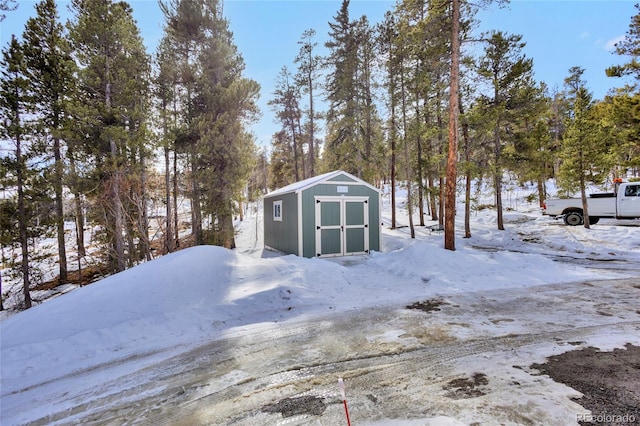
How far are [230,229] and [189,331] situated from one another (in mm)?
8640

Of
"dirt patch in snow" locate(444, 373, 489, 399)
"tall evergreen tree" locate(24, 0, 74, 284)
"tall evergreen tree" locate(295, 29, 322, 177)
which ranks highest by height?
"tall evergreen tree" locate(295, 29, 322, 177)

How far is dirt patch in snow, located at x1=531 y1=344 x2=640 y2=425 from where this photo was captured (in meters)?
2.12

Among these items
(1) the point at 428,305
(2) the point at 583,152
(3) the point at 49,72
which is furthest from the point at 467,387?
(2) the point at 583,152

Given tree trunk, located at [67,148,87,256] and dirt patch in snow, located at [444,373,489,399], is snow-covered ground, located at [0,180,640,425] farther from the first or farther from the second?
tree trunk, located at [67,148,87,256]

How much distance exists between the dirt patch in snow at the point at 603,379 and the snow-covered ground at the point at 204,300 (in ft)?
1.65

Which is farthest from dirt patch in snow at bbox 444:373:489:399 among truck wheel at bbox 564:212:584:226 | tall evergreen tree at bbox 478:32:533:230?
truck wheel at bbox 564:212:584:226

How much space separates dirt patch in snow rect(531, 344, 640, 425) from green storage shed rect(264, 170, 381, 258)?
7213mm

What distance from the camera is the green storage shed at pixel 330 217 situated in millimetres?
9562

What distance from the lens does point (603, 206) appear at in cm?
1323

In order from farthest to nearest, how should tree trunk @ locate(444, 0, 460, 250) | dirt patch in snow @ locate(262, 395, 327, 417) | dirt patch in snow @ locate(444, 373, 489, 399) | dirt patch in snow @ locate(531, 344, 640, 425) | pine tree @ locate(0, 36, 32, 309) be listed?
pine tree @ locate(0, 36, 32, 309) → tree trunk @ locate(444, 0, 460, 250) → dirt patch in snow @ locate(444, 373, 489, 399) → dirt patch in snow @ locate(262, 395, 327, 417) → dirt patch in snow @ locate(531, 344, 640, 425)

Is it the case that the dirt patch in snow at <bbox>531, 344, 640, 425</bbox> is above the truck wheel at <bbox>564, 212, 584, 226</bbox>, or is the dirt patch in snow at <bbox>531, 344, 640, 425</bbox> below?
below

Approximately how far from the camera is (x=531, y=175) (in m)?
13.9

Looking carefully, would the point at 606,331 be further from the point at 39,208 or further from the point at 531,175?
the point at 39,208

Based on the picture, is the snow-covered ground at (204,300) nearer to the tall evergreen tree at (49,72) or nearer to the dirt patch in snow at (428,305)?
the dirt patch in snow at (428,305)
